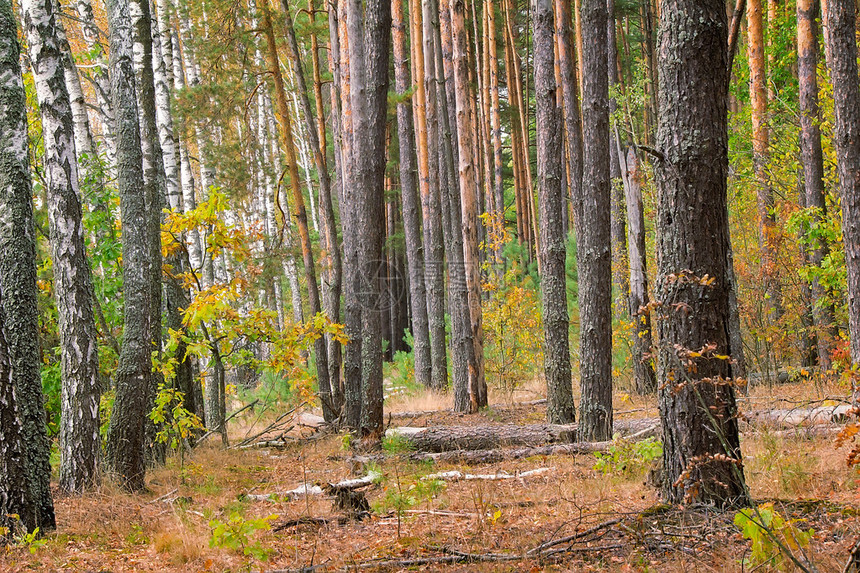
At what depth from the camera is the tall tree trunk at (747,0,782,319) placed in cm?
1177

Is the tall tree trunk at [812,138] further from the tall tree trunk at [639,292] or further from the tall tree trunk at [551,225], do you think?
the tall tree trunk at [551,225]

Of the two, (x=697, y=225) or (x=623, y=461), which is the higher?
(x=697, y=225)

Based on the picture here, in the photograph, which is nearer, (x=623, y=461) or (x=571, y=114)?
(x=623, y=461)

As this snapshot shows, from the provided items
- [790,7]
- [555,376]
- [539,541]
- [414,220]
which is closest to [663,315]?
[539,541]

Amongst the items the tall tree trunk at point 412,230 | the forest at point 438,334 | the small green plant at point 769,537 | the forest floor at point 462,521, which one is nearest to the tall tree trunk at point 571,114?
the forest at point 438,334

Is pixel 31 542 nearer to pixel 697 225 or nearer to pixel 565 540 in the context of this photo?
pixel 565 540

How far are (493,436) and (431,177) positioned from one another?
6827mm

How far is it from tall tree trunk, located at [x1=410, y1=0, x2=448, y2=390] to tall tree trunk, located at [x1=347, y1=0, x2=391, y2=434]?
15.3 ft

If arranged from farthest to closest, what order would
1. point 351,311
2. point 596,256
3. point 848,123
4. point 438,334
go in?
point 438,334, point 351,311, point 848,123, point 596,256

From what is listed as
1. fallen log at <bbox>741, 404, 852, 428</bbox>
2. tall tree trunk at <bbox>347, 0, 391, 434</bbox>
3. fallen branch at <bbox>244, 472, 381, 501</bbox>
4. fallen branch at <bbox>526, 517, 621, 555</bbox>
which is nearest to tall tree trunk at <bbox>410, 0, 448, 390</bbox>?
tall tree trunk at <bbox>347, 0, 391, 434</bbox>

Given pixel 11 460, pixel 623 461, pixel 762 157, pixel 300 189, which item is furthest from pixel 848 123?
pixel 11 460

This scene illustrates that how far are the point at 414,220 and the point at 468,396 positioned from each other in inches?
187

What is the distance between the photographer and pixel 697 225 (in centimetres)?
407

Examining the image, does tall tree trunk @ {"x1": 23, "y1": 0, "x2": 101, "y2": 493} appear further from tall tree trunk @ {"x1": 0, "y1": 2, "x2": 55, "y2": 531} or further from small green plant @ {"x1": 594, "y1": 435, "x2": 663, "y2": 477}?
small green plant @ {"x1": 594, "y1": 435, "x2": 663, "y2": 477}
